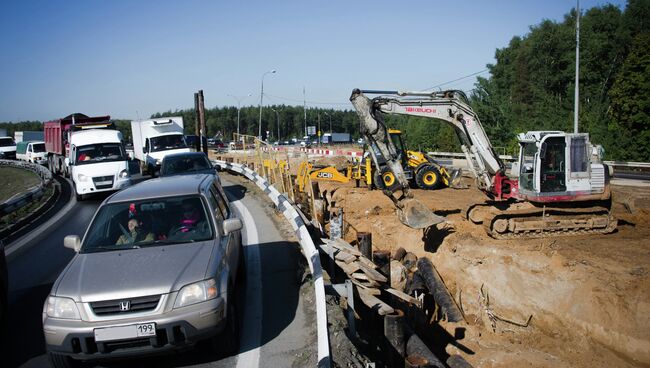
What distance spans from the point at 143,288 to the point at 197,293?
51 centimetres

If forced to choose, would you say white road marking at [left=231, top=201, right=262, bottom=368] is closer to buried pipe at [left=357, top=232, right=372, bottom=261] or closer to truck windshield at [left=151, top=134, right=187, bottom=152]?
buried pipe at [left=357, top=232, right=372, bottom=261]

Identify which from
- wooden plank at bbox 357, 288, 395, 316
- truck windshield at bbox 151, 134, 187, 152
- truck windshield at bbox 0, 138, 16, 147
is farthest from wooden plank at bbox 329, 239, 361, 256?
truck windshield at bbox 0, 138, 16, 147

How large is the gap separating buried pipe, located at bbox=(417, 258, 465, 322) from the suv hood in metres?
5.83

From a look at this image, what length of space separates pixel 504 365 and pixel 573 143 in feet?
24.3

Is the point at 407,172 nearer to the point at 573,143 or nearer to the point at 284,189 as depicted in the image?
the point at 284,189

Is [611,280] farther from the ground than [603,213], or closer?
closer

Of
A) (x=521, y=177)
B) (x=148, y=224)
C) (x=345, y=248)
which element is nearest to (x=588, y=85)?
(x=521, y=177)

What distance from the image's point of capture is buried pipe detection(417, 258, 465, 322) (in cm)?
959

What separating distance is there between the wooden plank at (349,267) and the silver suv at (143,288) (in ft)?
6.28

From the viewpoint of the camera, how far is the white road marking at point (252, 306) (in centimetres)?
525

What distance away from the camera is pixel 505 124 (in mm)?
41531

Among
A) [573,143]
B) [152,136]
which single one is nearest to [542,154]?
[573,143]

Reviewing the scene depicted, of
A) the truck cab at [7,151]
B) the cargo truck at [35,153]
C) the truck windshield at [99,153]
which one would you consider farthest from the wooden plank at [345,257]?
the truck cab at [7,151]

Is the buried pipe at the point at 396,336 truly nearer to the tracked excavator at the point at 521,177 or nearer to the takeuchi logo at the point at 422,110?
the tracked excavator at the point at 521,177
